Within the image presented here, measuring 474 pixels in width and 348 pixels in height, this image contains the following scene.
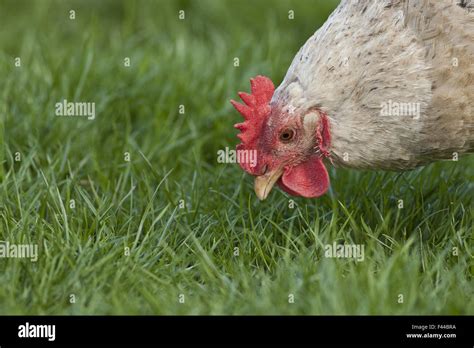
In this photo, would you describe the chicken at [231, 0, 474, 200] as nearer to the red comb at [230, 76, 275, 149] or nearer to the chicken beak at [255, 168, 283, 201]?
the red comb at [230, 76, 275, 149]

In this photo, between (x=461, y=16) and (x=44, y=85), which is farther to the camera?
(x=44, y=85)

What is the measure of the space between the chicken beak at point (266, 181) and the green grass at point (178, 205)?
0.87 feet

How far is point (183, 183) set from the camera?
529 cm

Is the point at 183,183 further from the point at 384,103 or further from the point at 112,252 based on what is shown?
the point at 384,103

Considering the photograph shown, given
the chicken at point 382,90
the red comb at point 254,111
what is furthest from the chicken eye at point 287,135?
the red comb at point 254,111

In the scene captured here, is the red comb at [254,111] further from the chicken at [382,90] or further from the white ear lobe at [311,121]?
the white ear lobe at [311,121]

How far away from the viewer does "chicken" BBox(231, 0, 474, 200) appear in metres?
4.01

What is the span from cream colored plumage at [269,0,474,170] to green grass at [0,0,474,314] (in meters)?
0.51

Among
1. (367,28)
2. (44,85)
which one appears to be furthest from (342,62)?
(44,85)

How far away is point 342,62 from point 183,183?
159 cm
